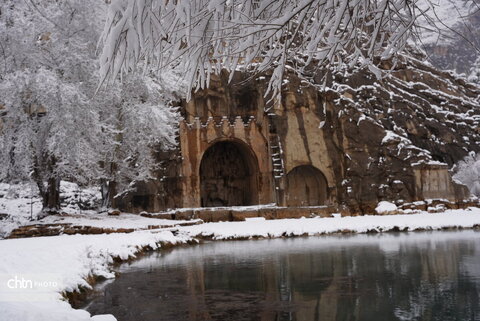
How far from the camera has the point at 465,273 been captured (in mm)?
9883

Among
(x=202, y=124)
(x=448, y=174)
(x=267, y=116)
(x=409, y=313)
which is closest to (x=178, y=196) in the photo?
(x=202, y=124)

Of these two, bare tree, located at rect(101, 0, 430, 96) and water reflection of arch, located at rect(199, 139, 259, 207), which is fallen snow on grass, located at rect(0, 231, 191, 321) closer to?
bare tree, located at rect(101, 0, 430, 96)

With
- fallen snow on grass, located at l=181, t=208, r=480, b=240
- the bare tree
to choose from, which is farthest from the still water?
fallen snow on grass, located at l=181, t=208, r=480, b=240

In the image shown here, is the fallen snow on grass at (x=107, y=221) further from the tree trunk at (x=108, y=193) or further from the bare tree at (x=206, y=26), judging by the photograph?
the bare tree at (x=206, y=26)

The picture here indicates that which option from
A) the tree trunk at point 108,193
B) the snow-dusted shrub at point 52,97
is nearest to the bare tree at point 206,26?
the snow-dusted shrub at point 52,97

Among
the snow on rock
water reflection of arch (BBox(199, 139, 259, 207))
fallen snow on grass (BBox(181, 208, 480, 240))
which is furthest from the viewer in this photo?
water reflection of arch (BBox(199, 139, 259, 207))

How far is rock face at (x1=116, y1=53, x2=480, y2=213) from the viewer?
31.8 meters

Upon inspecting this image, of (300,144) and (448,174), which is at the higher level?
(300,144)

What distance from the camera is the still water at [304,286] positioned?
7.16 metres

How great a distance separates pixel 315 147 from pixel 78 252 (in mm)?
25324

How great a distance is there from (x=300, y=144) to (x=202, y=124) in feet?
23.7

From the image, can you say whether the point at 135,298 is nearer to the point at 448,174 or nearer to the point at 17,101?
the point at 17,101

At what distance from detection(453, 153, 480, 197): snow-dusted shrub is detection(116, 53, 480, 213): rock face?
72 cm

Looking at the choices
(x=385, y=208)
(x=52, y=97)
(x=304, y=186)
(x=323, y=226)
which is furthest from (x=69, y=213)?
(x=304, y=186)
